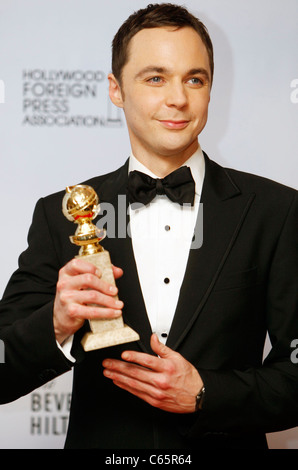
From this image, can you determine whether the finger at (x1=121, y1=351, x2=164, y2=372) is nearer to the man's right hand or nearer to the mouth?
the man's right hand

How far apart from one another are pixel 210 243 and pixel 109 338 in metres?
0.47

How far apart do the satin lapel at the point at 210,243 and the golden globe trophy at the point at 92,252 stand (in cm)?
27

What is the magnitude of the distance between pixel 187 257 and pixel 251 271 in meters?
0.19

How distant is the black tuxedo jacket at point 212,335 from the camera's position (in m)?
1.74

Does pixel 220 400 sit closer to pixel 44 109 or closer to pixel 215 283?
pixel 215 283

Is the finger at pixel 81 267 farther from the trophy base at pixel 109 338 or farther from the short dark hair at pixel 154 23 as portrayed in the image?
the short dark hair at pixel 154 23

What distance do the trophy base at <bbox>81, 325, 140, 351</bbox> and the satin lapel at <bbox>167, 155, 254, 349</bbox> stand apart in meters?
0.25

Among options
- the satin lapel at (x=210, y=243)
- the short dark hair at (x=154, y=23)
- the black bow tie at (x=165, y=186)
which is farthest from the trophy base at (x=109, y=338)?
the short dark hair at (x=154, y=23)

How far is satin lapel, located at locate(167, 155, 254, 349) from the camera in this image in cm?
179

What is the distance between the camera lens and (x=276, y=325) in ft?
6.05

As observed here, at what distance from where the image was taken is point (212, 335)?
1.80 metres

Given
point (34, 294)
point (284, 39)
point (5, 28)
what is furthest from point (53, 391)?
point (284, 39)

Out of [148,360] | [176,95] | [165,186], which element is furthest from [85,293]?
[176,95]

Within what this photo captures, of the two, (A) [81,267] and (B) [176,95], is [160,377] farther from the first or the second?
(B) [176,95]
